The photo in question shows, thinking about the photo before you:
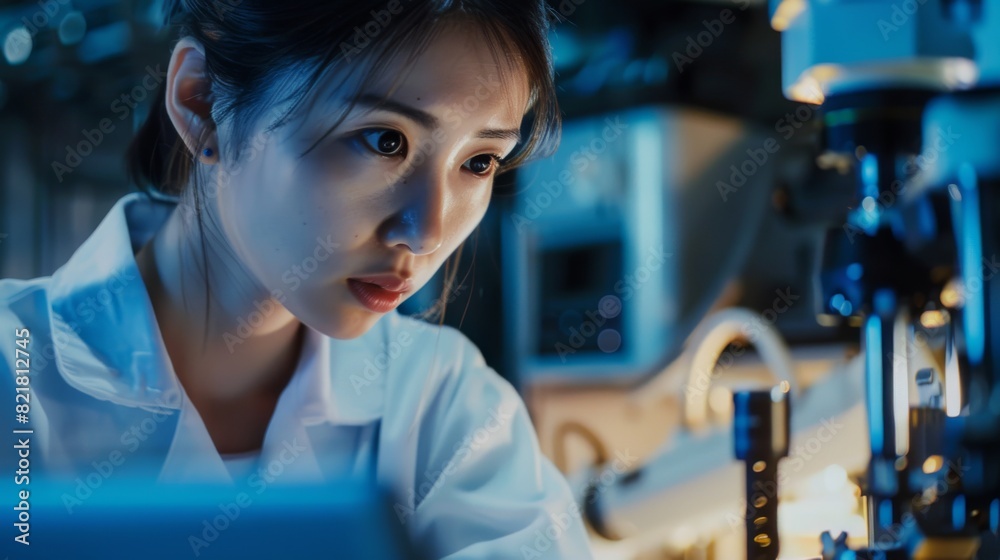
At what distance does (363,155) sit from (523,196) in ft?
1.26

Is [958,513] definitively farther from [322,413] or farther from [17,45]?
[17,45]

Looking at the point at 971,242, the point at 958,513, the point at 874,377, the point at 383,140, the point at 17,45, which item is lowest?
the point at 958,513

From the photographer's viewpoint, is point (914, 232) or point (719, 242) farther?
point (719, 242)

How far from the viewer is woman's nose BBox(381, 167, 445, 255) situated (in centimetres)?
90

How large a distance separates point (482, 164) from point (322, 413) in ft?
1.11

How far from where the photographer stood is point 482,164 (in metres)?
0.96

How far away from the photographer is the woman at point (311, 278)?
0.88 meters

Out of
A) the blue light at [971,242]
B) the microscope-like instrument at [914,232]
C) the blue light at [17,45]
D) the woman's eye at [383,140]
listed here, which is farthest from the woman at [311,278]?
the blue light at [971,242]

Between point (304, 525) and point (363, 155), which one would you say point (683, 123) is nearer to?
point (363, 155)

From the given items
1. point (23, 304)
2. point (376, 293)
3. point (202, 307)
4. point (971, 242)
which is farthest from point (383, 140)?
point (971, 242)

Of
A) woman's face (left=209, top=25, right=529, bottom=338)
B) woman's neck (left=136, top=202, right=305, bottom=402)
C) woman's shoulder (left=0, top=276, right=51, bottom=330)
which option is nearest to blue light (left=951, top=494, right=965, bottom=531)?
woman's face (left=209, top=25, right=529, bottom=338)

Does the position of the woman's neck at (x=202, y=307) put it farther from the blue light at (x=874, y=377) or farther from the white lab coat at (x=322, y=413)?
the blue light at (x=874, y=377)

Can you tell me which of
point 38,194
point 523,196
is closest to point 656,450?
point 523,196

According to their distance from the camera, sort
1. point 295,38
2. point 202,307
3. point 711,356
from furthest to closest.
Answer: point 711,356
point 202,307
point 295,38
